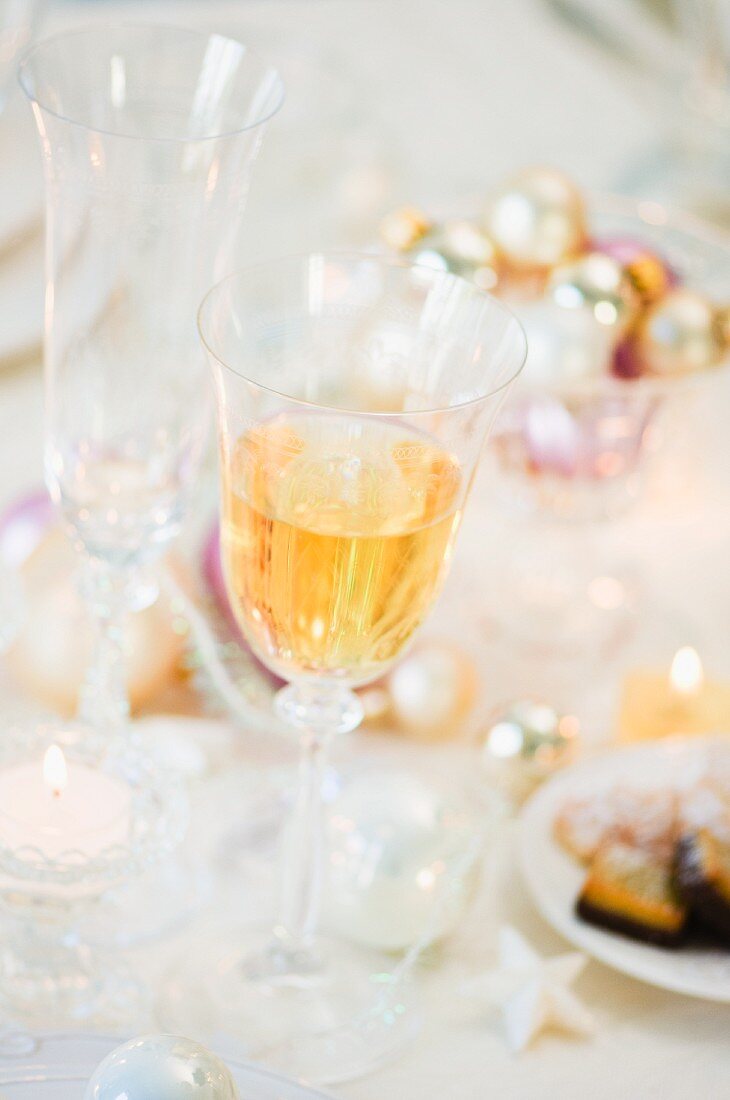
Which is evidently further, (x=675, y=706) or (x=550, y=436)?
(x=550, y=436)

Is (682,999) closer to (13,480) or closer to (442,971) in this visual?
(442,971)

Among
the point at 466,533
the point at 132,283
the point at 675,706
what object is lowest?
the point at 466,533

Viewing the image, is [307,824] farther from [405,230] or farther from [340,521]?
[405,230]

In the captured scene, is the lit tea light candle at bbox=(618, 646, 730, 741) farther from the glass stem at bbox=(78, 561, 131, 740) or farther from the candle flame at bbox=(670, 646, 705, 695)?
the glass stem at bbox=(78, 561, 131, 740)

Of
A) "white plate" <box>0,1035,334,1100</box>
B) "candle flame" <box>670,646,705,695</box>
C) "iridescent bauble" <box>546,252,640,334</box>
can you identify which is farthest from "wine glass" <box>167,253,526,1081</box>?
"iridescent bauble" <box>546,252,640,334</box>

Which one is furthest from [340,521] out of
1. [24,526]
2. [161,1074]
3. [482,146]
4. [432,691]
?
[482,146]

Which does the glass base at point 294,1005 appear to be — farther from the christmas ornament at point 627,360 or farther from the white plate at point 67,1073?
the christmas ornament at point 627,360

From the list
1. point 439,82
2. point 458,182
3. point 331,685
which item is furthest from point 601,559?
point 439,82

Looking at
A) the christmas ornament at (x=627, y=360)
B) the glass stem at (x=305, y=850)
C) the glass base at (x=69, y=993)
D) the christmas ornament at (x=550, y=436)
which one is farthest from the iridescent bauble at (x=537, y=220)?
the glass base at (x=69, y=993)
